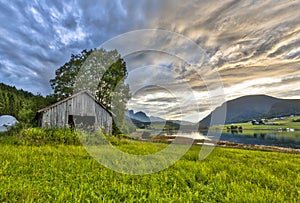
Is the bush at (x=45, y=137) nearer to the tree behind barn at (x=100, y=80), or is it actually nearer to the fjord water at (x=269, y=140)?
the tree behind barn at (x=100, y=80)

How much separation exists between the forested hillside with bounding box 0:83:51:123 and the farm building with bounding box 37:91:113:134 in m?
11.1

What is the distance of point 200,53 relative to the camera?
388 inches

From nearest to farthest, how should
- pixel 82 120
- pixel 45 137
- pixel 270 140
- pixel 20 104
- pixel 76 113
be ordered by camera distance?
pixel 45 137 < pixel 76 113 < pixel 82 120 < pixel 270 140 < pixel 20 104

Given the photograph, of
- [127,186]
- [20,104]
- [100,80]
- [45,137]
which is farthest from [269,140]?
[20,104]

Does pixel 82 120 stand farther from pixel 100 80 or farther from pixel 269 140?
pixel 269 140

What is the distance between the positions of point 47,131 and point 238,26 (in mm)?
17400

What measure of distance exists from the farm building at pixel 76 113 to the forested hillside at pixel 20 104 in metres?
11.1

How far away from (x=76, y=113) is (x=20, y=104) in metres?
54.2

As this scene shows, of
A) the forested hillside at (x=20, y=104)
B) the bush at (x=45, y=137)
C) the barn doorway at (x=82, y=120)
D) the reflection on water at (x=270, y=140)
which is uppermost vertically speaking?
the forested hillside at (x=20, y=104)

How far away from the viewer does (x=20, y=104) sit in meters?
67.1

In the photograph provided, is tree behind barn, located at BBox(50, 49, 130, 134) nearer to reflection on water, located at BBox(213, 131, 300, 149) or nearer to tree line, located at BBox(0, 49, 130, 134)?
tree line, located at BBox(0, 49, 130, 134)

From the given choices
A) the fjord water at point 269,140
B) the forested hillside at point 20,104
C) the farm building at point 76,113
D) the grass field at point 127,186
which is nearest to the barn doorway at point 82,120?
the farm building at point 76,113

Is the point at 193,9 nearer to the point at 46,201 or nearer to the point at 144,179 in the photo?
the point at 144,179

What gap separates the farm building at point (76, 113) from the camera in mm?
24086
